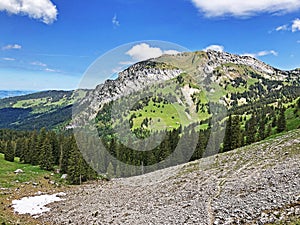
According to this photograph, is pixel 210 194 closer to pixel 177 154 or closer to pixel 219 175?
pixel 219 175

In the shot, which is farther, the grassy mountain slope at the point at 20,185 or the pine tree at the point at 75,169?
the pine tree at the point at 75,169

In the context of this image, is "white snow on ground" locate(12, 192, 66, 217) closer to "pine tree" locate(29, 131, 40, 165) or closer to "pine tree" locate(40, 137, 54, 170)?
"pine tree" locate(40, 137, 54, 170)

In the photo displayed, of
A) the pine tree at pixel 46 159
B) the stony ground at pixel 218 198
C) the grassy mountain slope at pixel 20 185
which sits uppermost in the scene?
the stony ground at pixel 218 198

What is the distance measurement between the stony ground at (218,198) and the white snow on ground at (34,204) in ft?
8.01

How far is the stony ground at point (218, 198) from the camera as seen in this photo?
29203mm

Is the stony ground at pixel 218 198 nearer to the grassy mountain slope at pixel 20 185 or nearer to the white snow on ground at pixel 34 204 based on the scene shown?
the white snow on ground at pixel 34 204

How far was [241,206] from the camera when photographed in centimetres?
3052

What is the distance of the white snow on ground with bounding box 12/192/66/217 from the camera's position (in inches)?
1963

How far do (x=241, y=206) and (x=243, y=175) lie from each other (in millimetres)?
11478

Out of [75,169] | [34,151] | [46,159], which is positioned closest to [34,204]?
[75,169]

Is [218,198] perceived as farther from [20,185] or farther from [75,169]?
[75,169]

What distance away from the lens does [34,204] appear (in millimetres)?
54719

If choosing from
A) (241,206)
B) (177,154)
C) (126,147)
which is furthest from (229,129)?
(241,206)

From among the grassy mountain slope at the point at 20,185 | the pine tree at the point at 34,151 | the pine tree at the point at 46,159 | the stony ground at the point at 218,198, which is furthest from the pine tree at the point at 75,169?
the stony ground at the point at 218,198
